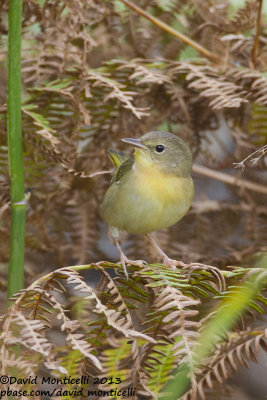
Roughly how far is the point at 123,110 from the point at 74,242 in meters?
0.70

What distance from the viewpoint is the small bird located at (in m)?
2.41

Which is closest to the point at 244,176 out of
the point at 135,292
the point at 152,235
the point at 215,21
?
the point at 152,235

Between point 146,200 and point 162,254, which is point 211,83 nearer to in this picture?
point 146,200

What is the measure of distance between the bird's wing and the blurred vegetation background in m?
0.06

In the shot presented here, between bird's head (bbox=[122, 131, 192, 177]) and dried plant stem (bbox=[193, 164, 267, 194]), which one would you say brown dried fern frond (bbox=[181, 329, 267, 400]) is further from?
dried plant stem (bbox=[193, 164, 267, 194])

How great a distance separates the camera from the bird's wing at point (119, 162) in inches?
103

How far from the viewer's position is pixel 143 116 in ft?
9.17

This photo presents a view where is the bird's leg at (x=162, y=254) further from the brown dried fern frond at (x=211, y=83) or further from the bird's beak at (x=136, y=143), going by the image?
the brown dried fern frond at (x=211, y=83)

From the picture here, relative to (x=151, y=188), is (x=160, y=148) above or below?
above

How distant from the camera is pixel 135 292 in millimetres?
1770

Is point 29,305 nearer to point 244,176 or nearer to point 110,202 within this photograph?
point 110,202

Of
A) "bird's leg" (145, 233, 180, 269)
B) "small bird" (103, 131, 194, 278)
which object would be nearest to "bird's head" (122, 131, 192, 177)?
"small bird" (103, 131, 194, 278)

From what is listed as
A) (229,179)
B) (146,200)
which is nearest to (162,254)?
(146,200)

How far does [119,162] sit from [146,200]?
1.29ft
